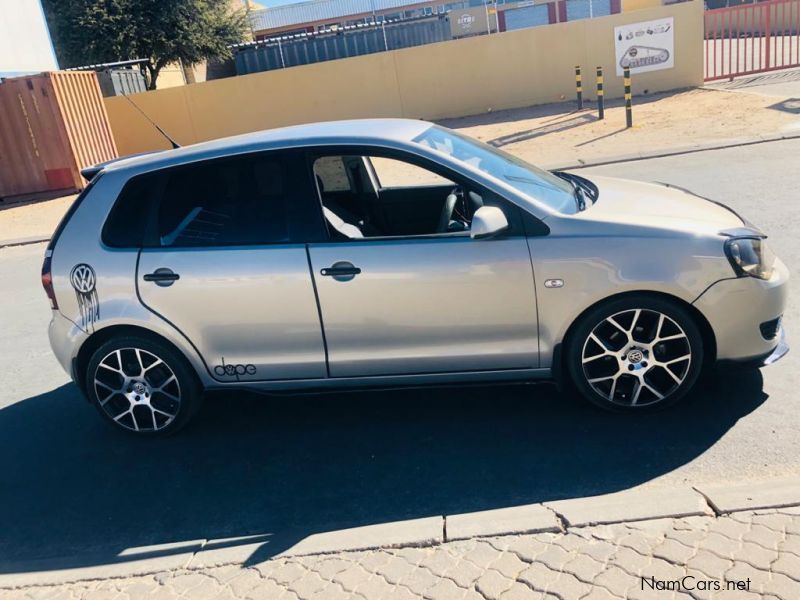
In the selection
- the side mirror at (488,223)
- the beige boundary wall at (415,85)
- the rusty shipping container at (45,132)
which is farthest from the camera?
the beige boundary wall at (415,85)

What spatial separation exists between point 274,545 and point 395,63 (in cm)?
2040

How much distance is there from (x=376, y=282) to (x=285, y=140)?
3.28ft

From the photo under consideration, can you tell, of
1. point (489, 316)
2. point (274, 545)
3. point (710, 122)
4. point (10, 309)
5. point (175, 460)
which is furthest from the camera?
point (710, 122)

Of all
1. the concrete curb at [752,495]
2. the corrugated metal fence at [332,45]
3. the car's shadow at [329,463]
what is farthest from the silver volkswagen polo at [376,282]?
the corrugated metal fence at [332,45]

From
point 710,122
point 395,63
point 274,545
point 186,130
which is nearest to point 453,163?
point 274,545

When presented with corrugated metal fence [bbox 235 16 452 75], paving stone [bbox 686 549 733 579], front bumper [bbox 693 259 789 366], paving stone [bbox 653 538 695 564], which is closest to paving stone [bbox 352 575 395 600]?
paving stone [bbox 653 538 695 564]

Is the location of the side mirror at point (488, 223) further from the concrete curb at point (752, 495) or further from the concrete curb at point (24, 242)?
the concrete curb at point (24, 242)

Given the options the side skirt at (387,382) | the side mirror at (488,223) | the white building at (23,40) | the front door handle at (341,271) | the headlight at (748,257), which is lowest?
the side skirt at (387,382)

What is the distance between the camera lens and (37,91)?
1727 cm

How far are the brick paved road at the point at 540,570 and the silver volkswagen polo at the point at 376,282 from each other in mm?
1120

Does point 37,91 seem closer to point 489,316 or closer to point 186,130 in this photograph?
point 186,130

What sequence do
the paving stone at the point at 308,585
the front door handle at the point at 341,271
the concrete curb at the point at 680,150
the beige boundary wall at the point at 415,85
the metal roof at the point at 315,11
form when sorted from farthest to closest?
1. the metal roof at the point at 315,11
2. the beige boundary wall at the point at 415,85
3. the concrete curb at the point at 680,150
4. the front door handle at the point at 341,271
5. the paving stone at the point at 308,585

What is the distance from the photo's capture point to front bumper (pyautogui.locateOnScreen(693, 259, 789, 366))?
12.2 feet

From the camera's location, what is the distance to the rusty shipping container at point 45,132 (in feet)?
57.0
